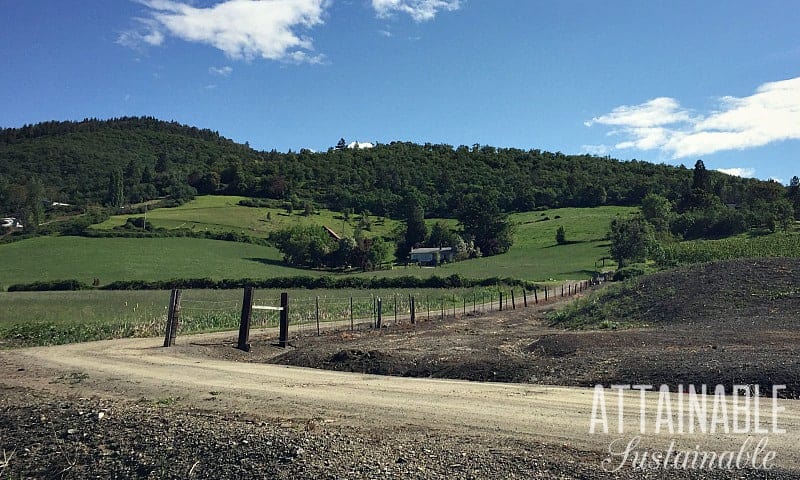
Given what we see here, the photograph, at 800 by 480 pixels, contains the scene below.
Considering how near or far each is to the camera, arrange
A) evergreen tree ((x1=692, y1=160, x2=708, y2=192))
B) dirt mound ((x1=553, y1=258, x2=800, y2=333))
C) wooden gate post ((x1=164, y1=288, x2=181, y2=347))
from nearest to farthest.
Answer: wooden gate post ((x1=164, y1=288, x2=181, y2=347)) → dirt mound ((x1=553, y1=258, x2=800, y2=333)) → evergreen tree ((x1=692, y1=160, x2=708, y2=192))

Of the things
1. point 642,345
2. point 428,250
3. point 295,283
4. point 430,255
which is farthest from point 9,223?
point 642,345

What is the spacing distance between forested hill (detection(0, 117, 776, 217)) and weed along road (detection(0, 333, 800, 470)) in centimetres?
11535

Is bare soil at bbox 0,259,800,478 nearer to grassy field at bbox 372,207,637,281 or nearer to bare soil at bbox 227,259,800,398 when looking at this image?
bare soil at bbox 227,259,800,398

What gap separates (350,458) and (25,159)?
19408 centimetres

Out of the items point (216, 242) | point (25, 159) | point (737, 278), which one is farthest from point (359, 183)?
point (737, 278)

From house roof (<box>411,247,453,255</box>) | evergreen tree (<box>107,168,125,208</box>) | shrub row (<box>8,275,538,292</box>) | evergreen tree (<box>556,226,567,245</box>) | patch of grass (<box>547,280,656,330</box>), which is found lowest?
shrub row (<box>8,275,538,292</box>)

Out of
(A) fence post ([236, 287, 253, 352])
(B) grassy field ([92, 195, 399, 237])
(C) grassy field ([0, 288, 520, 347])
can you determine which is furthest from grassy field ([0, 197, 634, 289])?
(A) fence post ([236, 287, 253, 352])

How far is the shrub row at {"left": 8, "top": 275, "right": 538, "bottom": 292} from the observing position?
64.9 m

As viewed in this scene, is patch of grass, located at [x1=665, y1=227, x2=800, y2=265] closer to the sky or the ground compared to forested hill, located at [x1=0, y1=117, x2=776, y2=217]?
closer to the ground

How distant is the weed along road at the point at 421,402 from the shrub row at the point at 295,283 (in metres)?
50.2

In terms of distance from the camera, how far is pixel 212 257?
93688 millimetres

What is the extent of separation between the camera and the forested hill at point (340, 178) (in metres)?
145

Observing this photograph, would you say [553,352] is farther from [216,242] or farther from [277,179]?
[277,179]

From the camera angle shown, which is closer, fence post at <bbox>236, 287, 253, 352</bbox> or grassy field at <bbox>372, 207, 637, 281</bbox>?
fence post at <bbox>236, 287, 253, 352</bbox>
